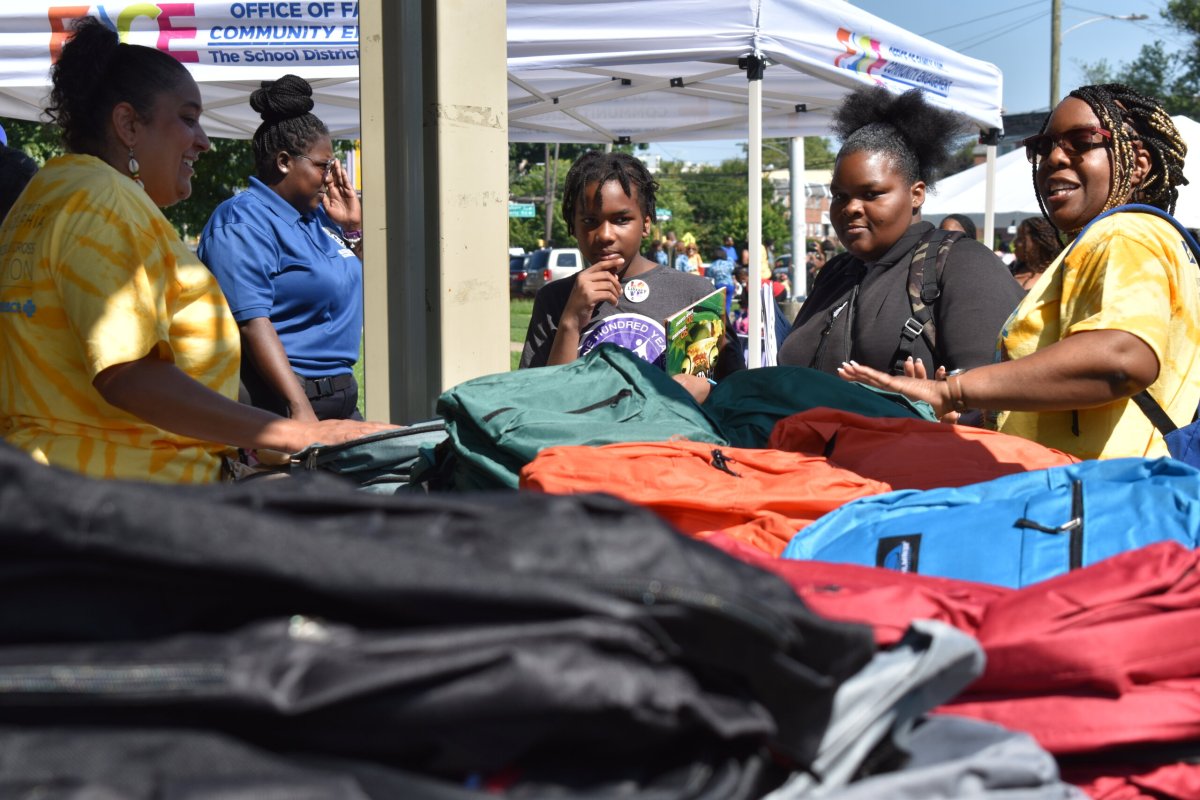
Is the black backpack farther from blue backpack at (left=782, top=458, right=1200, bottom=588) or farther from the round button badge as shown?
the round button badge

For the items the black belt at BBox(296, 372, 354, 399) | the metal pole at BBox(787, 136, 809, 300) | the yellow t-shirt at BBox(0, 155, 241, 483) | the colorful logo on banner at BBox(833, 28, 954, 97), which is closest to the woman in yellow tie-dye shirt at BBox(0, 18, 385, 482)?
the yellow t-shirt at BBox(0, 155, 241, 483)

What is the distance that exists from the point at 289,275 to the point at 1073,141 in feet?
8.59

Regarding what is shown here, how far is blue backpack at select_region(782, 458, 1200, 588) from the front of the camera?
169 cm

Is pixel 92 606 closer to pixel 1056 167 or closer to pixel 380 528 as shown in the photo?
pixel 380 528

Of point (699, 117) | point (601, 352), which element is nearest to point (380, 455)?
point (601, 352)

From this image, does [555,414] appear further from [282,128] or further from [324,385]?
[282,128]

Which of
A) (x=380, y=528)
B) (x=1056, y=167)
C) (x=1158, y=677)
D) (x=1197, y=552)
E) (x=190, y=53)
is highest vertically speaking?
(x=190, y=53)

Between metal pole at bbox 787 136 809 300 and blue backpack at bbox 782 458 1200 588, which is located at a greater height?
metal pole at bbox 787 136 809 300

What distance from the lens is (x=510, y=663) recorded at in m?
0.91

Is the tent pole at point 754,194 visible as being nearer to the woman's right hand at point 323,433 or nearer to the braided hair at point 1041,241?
the braided hair at point 1041,241

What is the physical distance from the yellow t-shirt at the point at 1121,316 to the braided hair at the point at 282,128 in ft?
9.42

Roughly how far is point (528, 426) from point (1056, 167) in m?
1.50

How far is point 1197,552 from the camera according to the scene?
1458 millimetres

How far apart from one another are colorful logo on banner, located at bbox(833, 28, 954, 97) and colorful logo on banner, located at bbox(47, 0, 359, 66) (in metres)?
3.01
